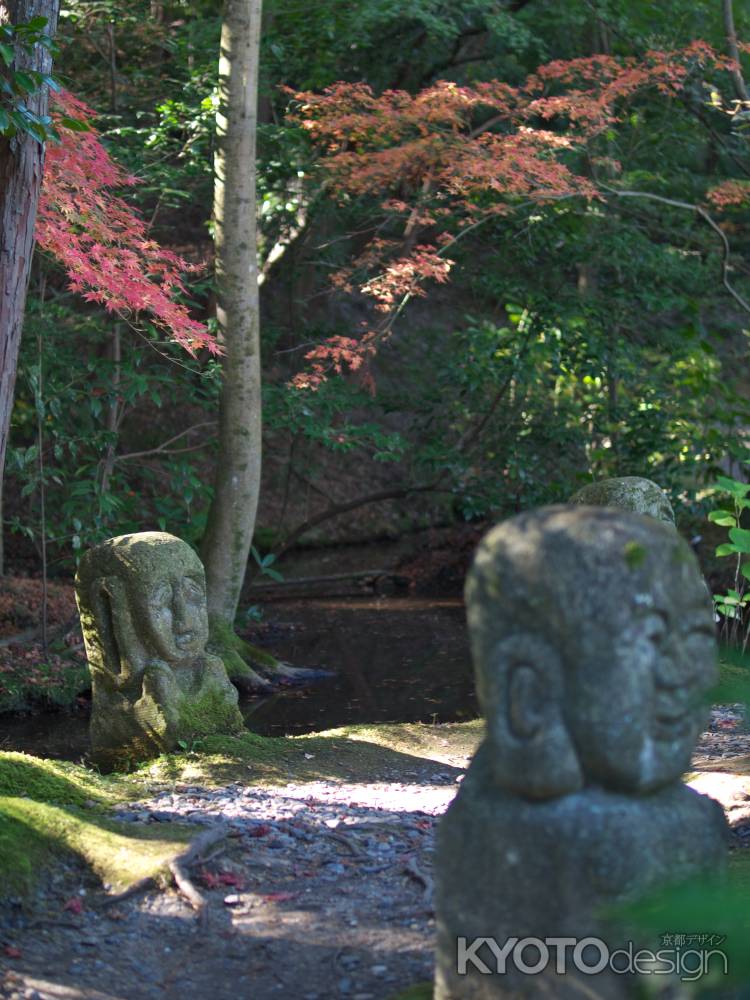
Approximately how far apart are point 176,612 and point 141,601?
0.21 metres

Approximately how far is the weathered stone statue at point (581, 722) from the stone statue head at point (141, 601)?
3.53 m

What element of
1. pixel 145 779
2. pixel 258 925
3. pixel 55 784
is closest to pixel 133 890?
pixel 258 925

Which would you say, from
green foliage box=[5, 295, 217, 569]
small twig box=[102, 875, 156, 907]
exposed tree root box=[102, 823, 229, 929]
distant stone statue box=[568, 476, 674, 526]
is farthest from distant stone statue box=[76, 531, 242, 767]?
distant stone statue box=[568, 476, 674, 526]

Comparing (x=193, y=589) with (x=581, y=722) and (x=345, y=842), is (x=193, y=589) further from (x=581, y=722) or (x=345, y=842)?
(x=581, y=722)

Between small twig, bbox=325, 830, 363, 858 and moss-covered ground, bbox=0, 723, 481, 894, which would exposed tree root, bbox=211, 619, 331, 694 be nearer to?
moss-covered ground, bbox=0, 723, 481, 894

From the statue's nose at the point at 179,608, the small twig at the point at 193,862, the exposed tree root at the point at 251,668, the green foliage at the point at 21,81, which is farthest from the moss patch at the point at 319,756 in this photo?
the green foliage at the point at 21,81

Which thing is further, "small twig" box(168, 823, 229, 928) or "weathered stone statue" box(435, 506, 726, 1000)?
"small twig" box(168, 823, 229, 928)

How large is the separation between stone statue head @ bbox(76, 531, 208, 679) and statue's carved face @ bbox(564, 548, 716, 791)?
3725 millimetres

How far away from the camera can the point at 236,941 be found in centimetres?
376

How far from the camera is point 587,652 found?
2.48 m

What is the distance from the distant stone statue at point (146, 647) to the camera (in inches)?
233

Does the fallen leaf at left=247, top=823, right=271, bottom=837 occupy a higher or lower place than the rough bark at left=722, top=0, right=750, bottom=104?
lower

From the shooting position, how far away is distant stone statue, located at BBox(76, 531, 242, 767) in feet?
19.4

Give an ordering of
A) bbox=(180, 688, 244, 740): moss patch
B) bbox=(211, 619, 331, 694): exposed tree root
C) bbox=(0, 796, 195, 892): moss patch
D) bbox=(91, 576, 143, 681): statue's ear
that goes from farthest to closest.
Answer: bbox=(211, 619, 331, 694): exposed tree root
bbox=(180, 688, 244, 740): moss patch
bbox=(91, 576, 143, 681): statue's ear
bbox=(0, 796, 195, 892): moss patch
